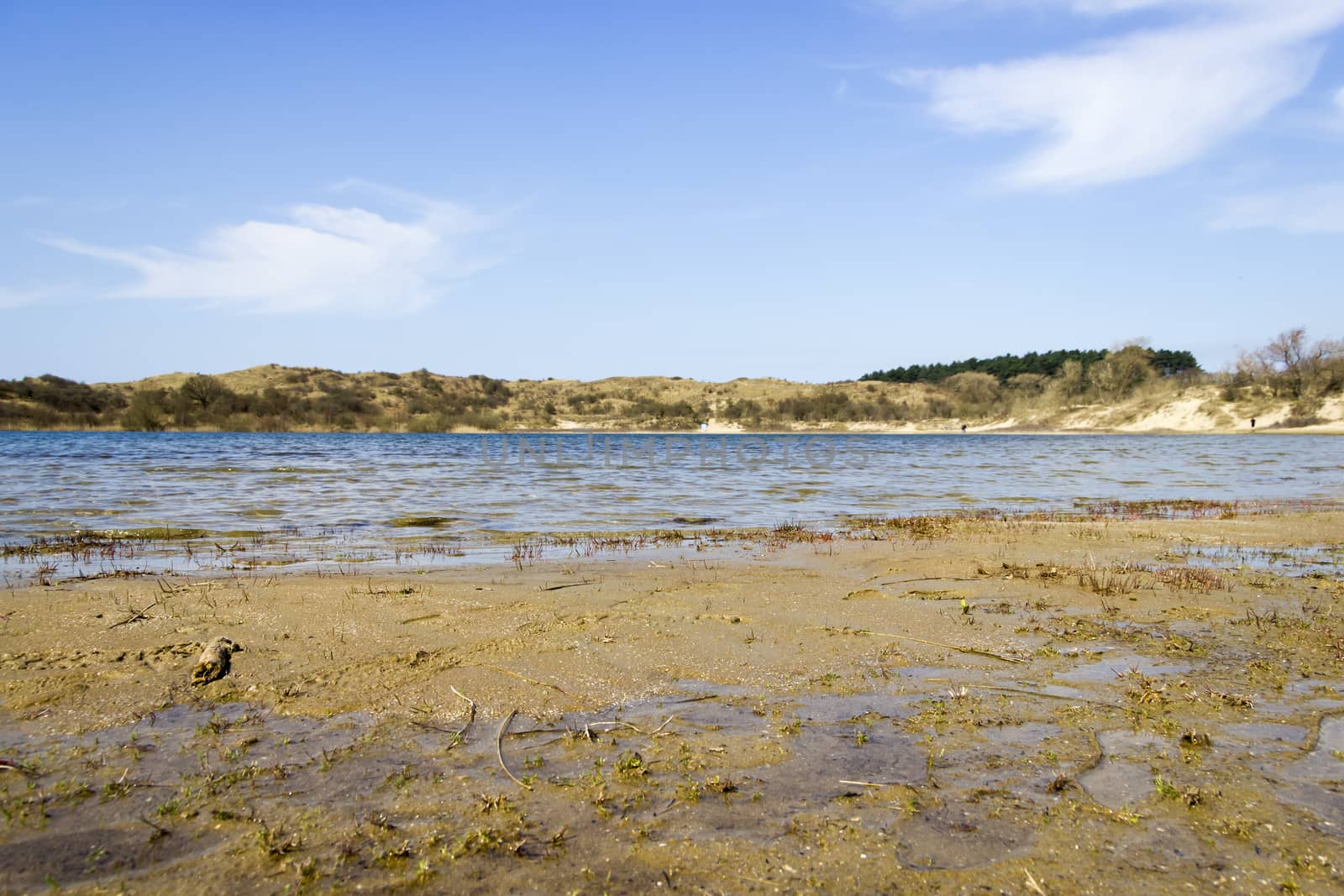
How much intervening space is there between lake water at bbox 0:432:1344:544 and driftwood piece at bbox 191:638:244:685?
6.40 meters

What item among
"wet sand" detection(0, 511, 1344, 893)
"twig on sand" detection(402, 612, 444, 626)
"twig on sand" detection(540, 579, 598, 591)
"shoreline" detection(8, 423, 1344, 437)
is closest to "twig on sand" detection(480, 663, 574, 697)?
"wet sand" detection(0, 511, 1344, 893)

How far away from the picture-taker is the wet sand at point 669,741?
8.70 ft

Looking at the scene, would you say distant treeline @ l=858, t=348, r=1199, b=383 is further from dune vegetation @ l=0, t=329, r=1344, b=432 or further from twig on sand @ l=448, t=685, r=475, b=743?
twig on sand @ l=448, t=685, r=475, b=743

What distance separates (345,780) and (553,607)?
3267 millimetres

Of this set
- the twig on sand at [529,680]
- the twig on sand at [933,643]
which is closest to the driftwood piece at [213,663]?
the twig on sand at [529,680]

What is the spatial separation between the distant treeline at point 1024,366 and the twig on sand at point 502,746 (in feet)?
329

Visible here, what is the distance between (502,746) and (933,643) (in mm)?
3288

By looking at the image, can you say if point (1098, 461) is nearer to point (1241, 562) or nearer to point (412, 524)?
point (1241, 562)

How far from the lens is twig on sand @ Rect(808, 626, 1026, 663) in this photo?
5188mm

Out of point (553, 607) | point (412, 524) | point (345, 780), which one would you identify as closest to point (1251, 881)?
point (345, 780)

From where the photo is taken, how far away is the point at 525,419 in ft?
316

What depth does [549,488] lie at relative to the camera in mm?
19578

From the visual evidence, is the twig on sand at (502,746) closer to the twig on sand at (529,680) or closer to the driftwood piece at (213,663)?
the twig on sand at (529,680)

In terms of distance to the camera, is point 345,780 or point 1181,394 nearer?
point 345,780
